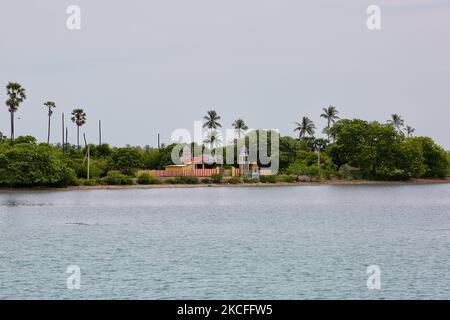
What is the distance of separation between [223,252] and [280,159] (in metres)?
116

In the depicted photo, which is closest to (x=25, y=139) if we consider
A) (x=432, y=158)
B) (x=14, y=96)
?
(x=14, y=96)

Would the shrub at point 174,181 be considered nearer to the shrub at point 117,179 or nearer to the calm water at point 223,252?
the shrub at point 117,179

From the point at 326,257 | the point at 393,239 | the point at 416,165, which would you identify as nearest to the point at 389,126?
the point at 416,165

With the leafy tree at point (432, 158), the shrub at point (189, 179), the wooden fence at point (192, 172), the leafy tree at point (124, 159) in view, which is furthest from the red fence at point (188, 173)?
the leafy tree at point (432, 158)

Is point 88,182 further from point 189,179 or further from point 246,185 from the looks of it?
point 246,185

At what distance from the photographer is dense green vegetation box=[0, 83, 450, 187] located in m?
124

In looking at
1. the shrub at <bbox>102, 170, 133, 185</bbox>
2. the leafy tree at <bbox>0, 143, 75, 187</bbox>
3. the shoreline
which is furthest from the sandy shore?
the leafy tree at <bbox>0, 143, 75, 187</bbox>

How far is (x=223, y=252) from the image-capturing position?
4856cm

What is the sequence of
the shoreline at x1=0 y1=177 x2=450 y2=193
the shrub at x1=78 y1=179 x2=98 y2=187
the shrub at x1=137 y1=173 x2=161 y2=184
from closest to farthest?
the shoreline at x1=0 y1=177 x2=450 y2=193 → the shrub at x1=78 y1=179 x2=98 y2=187 → the shrub at x1=137 y1=173 x2=161 y2=184

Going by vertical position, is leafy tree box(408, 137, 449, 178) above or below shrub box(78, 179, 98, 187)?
above

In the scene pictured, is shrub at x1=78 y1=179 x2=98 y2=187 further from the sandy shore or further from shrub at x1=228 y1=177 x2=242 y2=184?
shrub at x1=228 y1=177 x2=242 y2=184

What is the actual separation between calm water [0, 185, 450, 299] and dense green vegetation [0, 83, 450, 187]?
121 feet

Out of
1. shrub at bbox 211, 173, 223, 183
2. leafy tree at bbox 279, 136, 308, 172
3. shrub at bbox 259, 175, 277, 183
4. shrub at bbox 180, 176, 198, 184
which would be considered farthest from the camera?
leafy tree at bbox 279, 136, 308, 172
